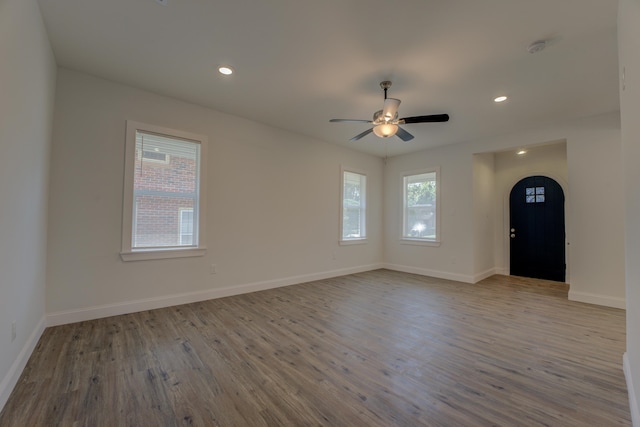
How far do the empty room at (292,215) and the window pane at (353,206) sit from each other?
548 mm

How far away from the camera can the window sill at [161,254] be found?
10.9 feet

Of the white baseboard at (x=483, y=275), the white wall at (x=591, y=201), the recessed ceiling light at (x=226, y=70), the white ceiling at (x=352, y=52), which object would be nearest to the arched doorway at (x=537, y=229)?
the white baseboard at (x=483, y=275)

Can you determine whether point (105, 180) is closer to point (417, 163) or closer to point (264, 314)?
point (264, 314)

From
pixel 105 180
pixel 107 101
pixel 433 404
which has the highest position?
pixel 107 101

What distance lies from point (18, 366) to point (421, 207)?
632cm

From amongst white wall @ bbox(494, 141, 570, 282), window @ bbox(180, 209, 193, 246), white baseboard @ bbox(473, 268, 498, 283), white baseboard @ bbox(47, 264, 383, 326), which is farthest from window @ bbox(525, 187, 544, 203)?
window @ bbox(180, 209, 193, 246)

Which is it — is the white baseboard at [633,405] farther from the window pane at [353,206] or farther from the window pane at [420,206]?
the window pane at [353,206]

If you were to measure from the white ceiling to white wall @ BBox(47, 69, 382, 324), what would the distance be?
360 millimetres

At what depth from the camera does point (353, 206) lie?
6.22 meters

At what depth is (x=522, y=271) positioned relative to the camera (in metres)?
5.83

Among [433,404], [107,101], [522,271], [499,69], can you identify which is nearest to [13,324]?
[107,101]

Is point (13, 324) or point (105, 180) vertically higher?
point (105, 180)

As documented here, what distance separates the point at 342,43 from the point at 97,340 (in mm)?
3638

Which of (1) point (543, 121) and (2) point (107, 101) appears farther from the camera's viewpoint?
(1) point (543, 121)
